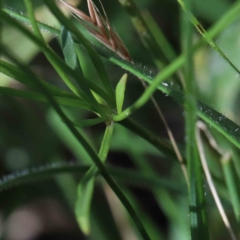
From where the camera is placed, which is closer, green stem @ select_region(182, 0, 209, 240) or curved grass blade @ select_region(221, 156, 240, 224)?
green stem @ select_region(182, 0, 209, 240)

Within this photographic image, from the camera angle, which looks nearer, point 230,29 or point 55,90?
point 55,90

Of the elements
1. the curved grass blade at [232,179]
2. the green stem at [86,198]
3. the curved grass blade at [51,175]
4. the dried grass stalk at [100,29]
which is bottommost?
the green stem at [86,198]

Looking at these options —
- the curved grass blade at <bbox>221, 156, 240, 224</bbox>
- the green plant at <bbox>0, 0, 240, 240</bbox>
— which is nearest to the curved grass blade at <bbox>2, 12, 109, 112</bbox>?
the green plant at <bbox>0, 0, 240, 240</bbox>

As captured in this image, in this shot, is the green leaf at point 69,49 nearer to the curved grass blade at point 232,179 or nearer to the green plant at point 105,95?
the green plant at point 105,95

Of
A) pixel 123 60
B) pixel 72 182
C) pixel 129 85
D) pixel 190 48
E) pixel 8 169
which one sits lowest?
pixel 190 48

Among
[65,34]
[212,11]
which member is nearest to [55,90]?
[65,34]

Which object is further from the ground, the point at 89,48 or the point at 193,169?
the point at 89,48

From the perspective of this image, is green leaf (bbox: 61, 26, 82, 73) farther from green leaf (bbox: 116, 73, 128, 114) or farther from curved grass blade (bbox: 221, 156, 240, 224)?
curved grass blade (bbox: 221, 156, 240, 224)

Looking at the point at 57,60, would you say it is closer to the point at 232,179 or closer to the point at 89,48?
the point at 89,48

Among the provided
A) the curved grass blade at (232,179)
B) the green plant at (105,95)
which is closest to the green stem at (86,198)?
the green plant at (105,95)

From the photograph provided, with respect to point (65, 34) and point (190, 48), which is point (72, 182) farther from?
point (190, 48)

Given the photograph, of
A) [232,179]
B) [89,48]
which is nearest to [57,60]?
[89,48]
